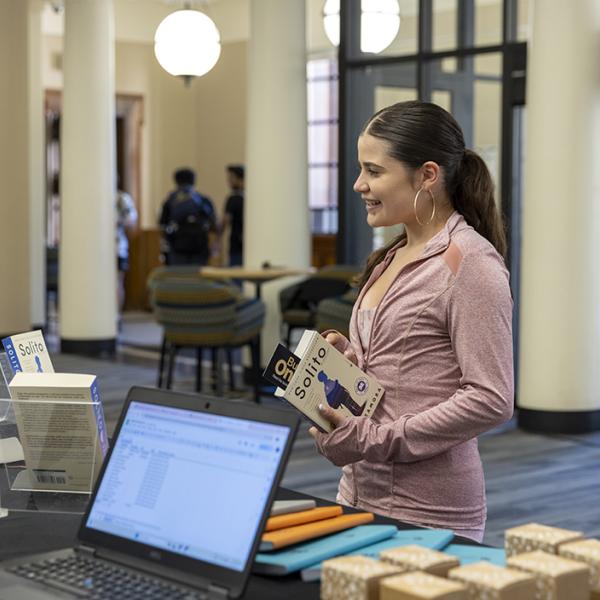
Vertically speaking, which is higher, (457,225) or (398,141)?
(398,141)

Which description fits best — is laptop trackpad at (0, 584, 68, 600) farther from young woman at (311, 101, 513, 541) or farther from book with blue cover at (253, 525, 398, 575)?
young woman at (311, 101, 513, 541)

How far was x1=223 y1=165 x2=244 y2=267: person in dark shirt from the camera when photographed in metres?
11.9

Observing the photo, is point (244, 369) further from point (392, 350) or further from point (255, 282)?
point (392, 350)

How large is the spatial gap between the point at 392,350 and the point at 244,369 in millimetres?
7063

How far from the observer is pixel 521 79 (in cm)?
842

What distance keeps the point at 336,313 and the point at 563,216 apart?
1583mm

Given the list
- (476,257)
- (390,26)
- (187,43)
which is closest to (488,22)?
(390,26)

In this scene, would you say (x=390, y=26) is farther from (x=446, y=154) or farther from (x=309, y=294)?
(x=446, y=154)

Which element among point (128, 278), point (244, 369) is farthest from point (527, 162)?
point (128, 278)

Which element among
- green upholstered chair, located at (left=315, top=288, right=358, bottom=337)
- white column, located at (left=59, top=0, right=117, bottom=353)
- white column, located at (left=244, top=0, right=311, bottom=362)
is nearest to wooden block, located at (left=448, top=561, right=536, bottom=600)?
green upholstered chair, located at (left=315, top=288, right=358, bottom=337)

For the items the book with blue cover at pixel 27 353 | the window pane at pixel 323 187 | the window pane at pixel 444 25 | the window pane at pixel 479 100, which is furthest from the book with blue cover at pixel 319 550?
the window pane at pixel 323 187

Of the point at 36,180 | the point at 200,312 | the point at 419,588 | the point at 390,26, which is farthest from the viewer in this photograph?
the point at 36,180

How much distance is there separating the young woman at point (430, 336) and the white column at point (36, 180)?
10.3m

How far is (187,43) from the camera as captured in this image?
9258 mm
